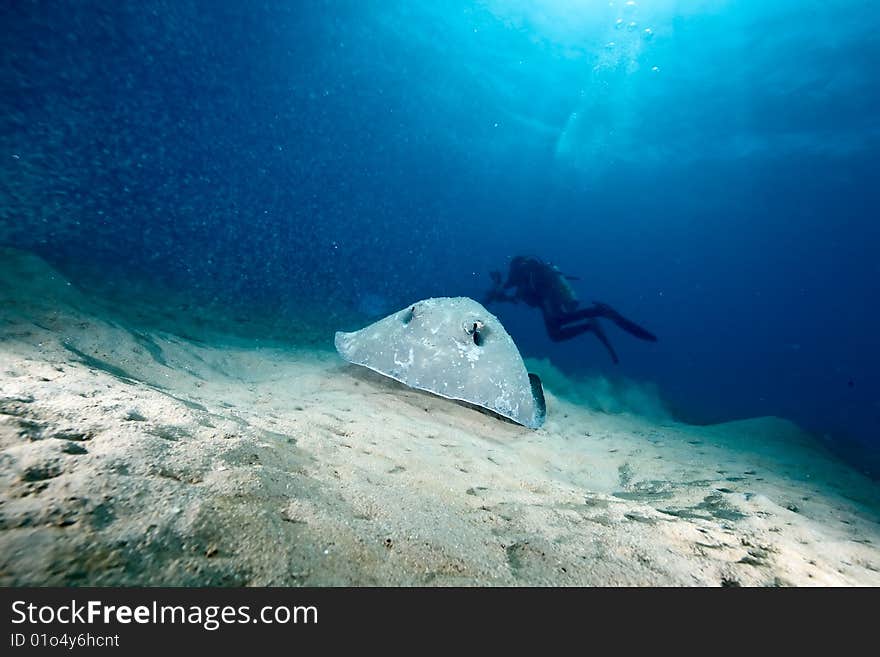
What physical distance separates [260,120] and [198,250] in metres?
21.5

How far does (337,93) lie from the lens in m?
37.9

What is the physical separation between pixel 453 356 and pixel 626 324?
20.7 ft

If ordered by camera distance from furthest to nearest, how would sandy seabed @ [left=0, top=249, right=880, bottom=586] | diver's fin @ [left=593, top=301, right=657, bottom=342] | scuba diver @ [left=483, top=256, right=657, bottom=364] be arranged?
1. scuba diver @ [left=483, top=256, right=657, bottom=364]
2. diver's fin @ [left=593, top=301, right=657, bottom=342]
3. sandy seabed @ [left=0, top=249, right=880, bottom=586]

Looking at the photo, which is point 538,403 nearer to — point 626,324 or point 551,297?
point 626,324

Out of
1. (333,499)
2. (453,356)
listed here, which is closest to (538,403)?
(453,356)

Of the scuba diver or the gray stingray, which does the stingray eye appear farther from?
the scuba diver

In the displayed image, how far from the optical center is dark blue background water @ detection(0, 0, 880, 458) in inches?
501

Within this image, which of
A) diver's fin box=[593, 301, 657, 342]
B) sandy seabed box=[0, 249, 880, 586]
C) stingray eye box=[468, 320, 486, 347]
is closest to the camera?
sandy seabed box=[0, 249, 880, 586]

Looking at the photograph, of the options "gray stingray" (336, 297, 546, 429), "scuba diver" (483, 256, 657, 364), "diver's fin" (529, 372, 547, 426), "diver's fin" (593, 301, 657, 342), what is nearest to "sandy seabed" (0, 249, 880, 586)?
"diver's fin" (529, 372, 547, 426)

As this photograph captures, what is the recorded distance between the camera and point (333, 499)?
169 cm

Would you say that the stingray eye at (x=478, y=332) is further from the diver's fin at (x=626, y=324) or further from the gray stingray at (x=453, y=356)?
the diver's fin at (x=626, y=324)

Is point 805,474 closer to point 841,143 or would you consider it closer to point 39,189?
point 39,189

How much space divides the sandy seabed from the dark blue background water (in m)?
10.3

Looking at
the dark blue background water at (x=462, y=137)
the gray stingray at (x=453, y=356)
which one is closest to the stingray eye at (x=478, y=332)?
the gray stingray at (x=453, y=356)
